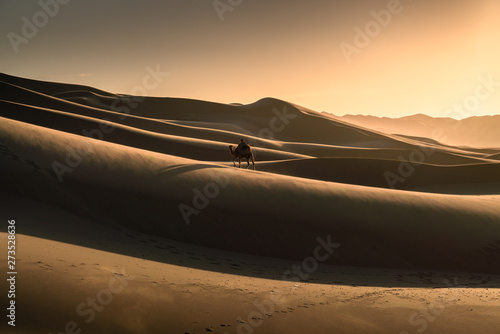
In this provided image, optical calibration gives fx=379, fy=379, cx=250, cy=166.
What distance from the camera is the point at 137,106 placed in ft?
255

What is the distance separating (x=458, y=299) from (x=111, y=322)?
5.39 meters

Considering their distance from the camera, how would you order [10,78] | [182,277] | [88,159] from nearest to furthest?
1. [182,277]
2. [88,159]
3. [10,78]

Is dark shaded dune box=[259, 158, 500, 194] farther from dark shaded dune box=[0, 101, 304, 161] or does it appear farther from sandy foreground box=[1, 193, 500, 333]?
sandy foreground box=[1, 193, 500, 333]

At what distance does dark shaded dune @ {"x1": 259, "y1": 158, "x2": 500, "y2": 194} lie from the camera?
21.8 m

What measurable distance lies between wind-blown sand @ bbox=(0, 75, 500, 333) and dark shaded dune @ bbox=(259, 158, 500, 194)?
917cm

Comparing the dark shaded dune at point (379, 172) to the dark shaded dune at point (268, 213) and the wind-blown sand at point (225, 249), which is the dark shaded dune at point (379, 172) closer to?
the wind-blown sand at point (225, 249)

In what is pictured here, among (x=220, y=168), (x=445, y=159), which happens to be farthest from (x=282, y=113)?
(x=220, y=168)

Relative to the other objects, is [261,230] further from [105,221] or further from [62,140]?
[62,140]

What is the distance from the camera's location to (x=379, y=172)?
75.4 feet

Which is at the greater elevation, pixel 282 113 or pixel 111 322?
pixel 282 113

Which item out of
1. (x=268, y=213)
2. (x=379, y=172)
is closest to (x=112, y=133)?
(x=379, y=172)

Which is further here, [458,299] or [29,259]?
[458,299]

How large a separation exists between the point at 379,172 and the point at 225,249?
1645cm

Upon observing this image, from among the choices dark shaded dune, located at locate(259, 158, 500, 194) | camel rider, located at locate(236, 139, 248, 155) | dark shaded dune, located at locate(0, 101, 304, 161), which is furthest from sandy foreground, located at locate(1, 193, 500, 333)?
dark shaded dune, located at locate(0, 101, 304, 161)
